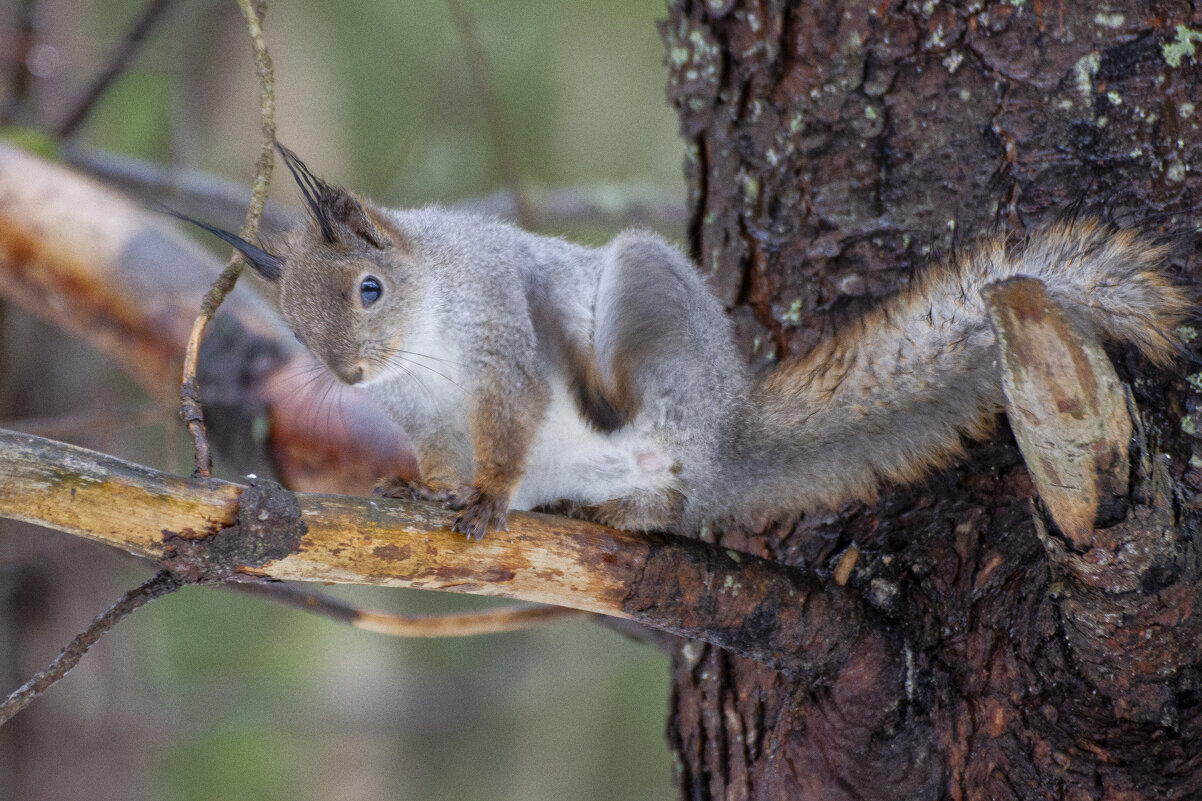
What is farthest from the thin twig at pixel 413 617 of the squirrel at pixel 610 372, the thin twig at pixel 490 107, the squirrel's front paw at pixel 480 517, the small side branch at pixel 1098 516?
the thin twig at pixel 490 107

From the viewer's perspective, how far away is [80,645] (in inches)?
39.9

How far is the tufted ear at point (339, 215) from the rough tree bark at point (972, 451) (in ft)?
1.81

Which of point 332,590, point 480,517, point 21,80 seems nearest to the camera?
point 480,517

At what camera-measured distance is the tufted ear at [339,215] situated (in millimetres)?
1575

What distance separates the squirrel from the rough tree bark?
4.2 inches

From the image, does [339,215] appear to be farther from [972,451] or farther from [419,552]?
[972,451]

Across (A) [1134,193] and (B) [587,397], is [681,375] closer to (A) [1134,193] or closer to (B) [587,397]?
(B) [587,397]

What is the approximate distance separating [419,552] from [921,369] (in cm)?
65

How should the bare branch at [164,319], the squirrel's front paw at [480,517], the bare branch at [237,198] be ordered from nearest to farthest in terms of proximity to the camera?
1. the squirrel's front paw at [480,517]
2. the bare branch at [164,319]
3. the bare branch at [237,198]

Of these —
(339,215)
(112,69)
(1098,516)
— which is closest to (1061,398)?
(1098,516)

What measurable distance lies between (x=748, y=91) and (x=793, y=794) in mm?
1030

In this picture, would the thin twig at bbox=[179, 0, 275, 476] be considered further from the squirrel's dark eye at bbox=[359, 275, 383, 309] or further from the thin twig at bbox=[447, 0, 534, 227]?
the thin twig at bbox=[447, 0, 534, 227]

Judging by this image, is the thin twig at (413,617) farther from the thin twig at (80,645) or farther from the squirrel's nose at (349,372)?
the thin twig at (80,645)

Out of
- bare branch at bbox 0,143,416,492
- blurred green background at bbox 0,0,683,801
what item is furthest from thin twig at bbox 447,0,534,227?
bare branch at bbox 0,143,416,492
